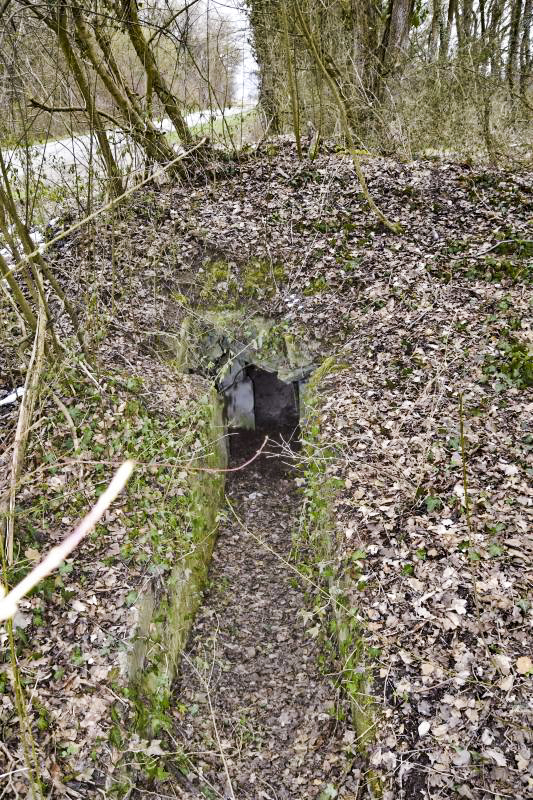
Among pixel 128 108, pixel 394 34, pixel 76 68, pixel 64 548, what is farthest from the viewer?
pixel 394 34

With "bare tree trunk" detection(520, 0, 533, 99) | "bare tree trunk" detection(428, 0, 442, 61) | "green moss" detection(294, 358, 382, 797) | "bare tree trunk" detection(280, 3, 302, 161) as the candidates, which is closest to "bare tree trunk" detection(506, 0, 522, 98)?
"bare tree trunk" detection(520, 0, 533, 99)

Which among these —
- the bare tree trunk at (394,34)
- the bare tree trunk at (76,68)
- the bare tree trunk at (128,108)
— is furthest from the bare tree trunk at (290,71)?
the bare tree trunk at (394,34)

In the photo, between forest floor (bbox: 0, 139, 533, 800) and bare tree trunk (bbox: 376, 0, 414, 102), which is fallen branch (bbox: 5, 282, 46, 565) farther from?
bare tree trunk (bbox: 376, 0, 414, 102)

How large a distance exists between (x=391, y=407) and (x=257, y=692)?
9.78 feet

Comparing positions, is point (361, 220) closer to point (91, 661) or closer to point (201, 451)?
point (201, 451)

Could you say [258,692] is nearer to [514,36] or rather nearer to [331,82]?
[331,82]

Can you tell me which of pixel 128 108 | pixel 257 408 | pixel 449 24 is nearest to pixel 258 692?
pixel 257 408

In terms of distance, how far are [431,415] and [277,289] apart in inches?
118

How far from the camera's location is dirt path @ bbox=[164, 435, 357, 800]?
3.72 metres

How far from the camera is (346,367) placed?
588 centimetres

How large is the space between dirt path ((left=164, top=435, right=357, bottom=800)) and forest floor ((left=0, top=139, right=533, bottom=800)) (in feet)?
0.08

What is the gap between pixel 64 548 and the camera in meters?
4.09

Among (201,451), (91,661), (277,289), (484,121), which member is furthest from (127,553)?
(484,121)

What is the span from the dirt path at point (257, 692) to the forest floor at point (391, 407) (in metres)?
0.02
